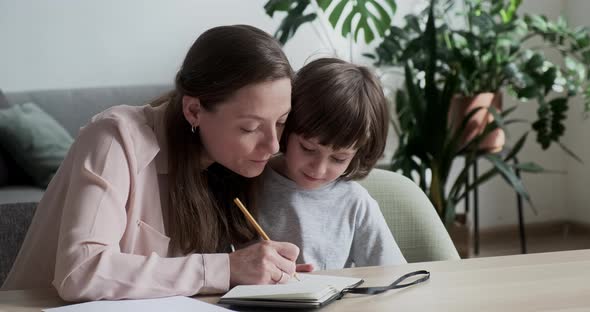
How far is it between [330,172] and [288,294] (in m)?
0.48

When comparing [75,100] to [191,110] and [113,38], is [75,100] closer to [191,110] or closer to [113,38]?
[113,38]

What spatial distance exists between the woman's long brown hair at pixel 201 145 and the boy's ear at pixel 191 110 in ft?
0.04

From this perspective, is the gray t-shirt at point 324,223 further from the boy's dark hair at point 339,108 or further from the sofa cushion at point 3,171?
the sofa cushion at point 3,171

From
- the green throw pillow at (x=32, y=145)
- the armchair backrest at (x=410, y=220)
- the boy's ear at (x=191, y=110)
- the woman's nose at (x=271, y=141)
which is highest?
the boy's ear at (x=191, y=110)

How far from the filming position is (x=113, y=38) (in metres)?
4.30

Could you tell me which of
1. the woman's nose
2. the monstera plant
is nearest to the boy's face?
the woman's nose

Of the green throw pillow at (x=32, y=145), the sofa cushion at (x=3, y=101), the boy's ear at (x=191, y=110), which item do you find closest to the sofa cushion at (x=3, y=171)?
the green throw pillow at (x=32, y=145)

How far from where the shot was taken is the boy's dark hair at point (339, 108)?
166cm

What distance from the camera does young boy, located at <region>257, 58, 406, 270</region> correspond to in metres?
1.68

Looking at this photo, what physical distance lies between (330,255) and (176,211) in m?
0.36

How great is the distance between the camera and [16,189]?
11.6 ft

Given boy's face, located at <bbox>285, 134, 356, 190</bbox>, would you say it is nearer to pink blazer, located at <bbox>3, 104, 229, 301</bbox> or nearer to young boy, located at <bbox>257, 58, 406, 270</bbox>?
young boy, located at <bbox>257, 58, 406, 270</bbox>

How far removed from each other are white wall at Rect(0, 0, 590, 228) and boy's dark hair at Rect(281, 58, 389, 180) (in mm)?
2360

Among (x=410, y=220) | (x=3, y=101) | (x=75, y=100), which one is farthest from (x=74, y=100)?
(x=410, y=220)
